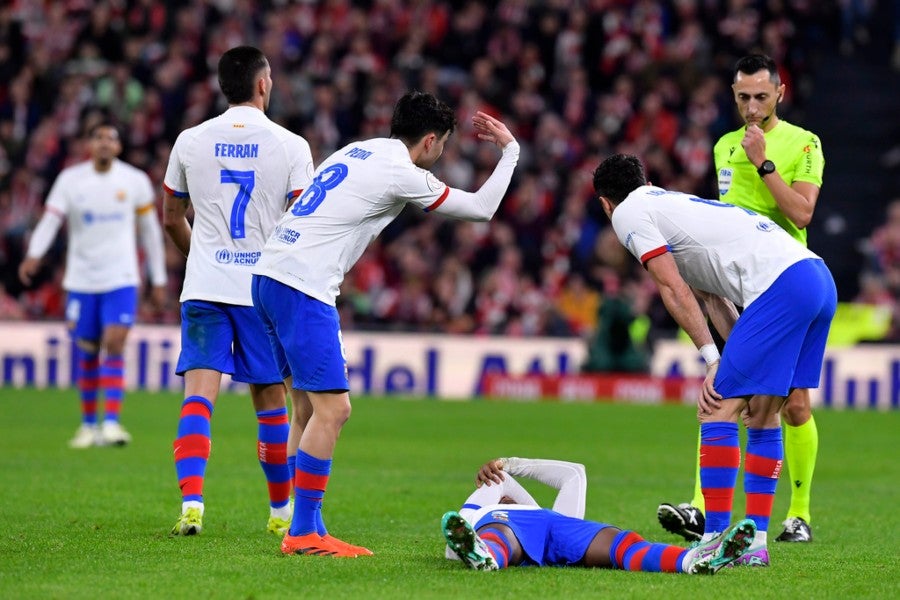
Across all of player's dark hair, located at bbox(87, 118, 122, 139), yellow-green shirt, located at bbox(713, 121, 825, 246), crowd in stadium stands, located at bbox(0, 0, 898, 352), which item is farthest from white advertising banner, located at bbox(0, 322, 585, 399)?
yellow-green shirt, located at bbox(713, 121, 825, 246)

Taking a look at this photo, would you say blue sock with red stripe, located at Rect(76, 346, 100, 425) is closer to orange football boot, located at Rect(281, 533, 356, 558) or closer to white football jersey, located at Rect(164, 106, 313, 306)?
white football jersey, located at Rect(164, 106, 313, 306)

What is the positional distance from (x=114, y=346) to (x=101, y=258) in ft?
2.79

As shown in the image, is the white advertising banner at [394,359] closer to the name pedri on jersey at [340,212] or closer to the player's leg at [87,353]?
the player's leg at [87,353]

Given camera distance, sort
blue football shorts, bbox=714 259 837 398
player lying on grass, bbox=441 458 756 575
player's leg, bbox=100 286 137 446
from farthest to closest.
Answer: player's leg, bbox=100 286 137 446
blue football shorts, bbox=714 259 837 398
player lying on grass, bbox=441 458 756 575

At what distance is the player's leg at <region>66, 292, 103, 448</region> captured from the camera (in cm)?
1359

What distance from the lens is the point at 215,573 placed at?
21.1 ft

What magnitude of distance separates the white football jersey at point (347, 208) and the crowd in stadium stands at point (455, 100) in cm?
1451

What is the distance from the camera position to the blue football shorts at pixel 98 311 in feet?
44.1

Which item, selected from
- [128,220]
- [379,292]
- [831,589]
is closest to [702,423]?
[831,589]

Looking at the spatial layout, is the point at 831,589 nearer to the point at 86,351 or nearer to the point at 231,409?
the point at 86,351

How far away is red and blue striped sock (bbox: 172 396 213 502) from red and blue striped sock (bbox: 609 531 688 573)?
232 centimetres

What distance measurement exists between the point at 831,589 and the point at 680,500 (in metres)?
3.82

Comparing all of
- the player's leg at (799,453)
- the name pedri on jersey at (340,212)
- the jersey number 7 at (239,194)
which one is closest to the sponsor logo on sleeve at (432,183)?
the name pedri on jersey at (340,212)

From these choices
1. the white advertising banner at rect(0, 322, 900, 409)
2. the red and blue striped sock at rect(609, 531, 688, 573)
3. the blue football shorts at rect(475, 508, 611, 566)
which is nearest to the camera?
the red and blue striped sock at rect(609, 531, 688, 573)
